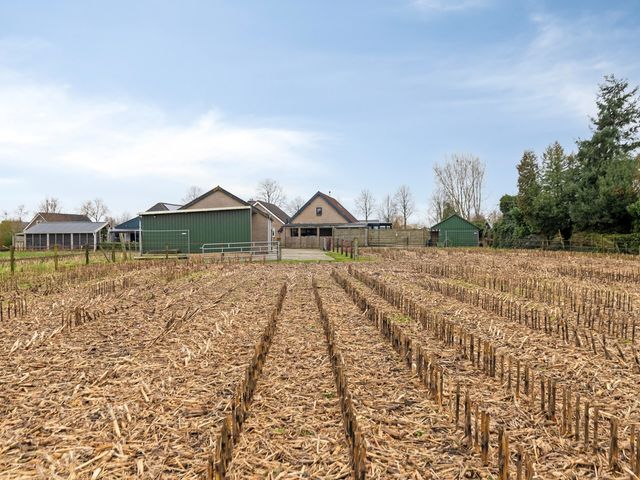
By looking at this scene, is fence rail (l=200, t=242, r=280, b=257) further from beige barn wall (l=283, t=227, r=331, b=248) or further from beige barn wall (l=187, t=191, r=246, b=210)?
beige barn wall (l=283, t=227, r=331, b=248)

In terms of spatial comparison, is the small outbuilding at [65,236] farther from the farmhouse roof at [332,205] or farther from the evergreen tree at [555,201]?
the evergreen tree at [555,201]

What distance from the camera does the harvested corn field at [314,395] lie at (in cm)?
315

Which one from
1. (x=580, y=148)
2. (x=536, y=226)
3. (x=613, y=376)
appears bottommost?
(x=613, y=376)

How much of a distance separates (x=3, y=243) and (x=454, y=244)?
5595cm

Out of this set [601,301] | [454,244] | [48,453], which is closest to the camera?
[48,453]

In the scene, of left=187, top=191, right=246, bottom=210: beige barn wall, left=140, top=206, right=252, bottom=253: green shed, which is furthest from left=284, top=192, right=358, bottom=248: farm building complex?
left=140, top=206, right=252, bottom=253: green shed

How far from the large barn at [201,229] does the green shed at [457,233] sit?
78.3 ft

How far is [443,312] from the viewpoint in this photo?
883 centimetres

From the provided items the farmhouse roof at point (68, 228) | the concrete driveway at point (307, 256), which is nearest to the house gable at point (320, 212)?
the concrete driveway at point (307, 256)

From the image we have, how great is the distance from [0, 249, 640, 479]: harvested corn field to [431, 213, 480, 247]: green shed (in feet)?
134

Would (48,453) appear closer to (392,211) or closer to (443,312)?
(443,312)

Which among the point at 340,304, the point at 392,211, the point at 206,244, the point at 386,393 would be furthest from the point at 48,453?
the point at 392,211

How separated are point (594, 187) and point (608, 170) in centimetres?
200

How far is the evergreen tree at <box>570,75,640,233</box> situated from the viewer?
3167cm
